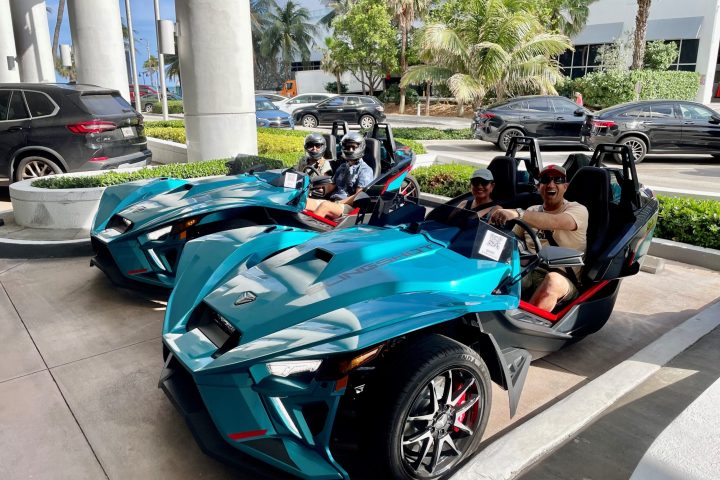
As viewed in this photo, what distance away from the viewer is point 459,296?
8.44 feet

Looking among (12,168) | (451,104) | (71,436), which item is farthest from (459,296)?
(451,104)

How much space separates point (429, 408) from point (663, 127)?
13.2 meters

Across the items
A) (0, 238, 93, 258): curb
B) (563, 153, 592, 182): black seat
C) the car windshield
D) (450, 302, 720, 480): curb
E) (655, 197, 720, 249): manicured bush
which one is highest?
the car windshield

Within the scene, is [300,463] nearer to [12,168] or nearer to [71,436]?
[71,436]

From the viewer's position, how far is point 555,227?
3.85 meters

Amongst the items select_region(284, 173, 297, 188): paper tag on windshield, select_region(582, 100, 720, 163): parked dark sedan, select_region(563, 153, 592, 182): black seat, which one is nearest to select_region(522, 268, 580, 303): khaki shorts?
select_region(563, 153, 592, 182): black seat

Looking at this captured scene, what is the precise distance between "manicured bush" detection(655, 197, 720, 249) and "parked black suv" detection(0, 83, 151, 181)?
25.1 feet

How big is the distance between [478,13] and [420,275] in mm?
18112

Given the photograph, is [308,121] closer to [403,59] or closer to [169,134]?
[169,134]

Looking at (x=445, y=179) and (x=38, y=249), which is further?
(x=445, y=179)

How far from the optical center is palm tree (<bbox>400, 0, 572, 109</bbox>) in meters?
17.9

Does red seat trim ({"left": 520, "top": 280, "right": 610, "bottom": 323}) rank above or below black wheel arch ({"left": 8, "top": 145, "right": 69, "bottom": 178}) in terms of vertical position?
below

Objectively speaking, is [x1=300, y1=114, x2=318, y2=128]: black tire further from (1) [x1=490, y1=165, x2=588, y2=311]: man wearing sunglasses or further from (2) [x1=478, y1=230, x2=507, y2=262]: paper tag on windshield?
(2) [x1=478, y1=230, x2=507, y2=262]: paper tag on windshield

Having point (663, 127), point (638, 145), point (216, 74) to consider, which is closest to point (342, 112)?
point (638, 145)
